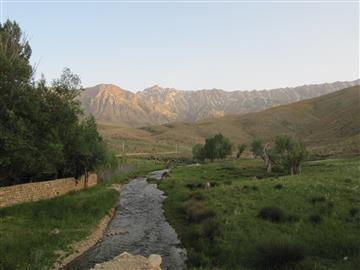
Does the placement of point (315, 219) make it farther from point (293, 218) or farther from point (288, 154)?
point (288, 154)

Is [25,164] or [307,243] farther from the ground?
[25,164]

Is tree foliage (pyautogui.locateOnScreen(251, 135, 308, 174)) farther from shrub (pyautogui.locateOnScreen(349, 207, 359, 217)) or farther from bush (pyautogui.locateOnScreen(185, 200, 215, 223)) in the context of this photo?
shrub (pyautogui.locateOnScreen(349, 207, 359, 217))

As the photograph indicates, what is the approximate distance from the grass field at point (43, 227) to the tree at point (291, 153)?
34477 millimetres

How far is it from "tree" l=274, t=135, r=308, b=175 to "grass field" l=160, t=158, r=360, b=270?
24207 millimetres

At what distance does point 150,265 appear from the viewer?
59.9 ft

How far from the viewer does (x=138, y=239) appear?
2781cm

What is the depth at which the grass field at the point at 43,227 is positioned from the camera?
20500 mm

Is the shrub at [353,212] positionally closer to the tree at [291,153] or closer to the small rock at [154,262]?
the small rock at [154,262]

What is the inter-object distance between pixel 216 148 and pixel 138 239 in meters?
97.9

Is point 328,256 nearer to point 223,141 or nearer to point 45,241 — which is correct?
point 45,241

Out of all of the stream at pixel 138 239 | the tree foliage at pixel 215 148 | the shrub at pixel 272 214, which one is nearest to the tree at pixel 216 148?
the tree foliage at pixel 215 148

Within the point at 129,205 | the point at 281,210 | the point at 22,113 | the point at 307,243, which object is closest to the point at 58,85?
the point at 22,113

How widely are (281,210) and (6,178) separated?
86.8 ft

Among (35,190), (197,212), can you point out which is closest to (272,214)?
(197,212)
